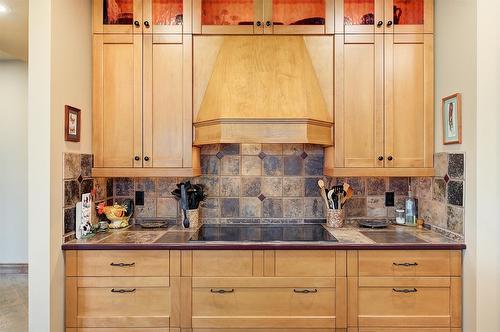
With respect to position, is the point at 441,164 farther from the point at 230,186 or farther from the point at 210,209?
the point at 210,209

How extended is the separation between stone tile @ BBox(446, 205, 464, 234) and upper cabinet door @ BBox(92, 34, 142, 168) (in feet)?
7.03

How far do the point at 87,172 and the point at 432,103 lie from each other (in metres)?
2.50

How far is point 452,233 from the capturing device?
77.4 inches

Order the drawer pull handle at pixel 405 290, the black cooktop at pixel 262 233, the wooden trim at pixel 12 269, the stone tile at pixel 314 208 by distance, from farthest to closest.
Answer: the wooden trim at pixel 12 269, the stone tile at pixel 314 208, the black cooktop at pixel 262 233, the drawer pull handle at pixel 405 290

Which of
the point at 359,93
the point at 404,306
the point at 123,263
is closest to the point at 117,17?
the point at 123,263

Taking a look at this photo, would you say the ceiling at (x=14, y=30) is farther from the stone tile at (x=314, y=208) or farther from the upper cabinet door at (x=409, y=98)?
the upper cabinet door at (x=409, y=98)

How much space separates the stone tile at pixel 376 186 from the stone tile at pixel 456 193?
559mm

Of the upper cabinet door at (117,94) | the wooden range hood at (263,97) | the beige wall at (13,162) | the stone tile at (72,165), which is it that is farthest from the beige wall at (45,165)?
the beige wall at (13,162)

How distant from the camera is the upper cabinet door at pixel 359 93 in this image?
2205mm

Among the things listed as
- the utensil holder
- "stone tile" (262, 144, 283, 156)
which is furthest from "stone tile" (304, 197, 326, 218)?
"stone tile" (262, 144, 283, 156)

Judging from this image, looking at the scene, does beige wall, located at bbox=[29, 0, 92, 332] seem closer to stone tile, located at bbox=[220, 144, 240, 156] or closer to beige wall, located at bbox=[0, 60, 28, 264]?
stone tile, located at bbox=[220, 144, 240, 156]

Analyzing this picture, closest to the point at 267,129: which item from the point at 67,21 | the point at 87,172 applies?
the point at 87,172

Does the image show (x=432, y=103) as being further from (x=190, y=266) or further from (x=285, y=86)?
(x=190, y=266)

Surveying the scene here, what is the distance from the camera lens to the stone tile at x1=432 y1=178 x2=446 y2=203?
2078mm
